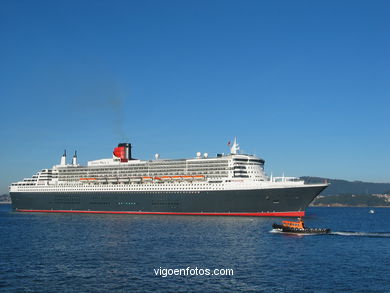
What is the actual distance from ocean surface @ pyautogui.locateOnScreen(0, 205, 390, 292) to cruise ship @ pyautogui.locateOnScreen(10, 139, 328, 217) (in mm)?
21294

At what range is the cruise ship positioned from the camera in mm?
81375

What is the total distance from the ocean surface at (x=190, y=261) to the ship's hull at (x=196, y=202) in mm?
21106

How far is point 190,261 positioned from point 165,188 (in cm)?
5269

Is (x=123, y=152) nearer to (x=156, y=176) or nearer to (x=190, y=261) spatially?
(x=156, y=176)

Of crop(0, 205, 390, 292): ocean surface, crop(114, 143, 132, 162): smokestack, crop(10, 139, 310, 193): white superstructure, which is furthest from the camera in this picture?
crop(114, 143, 132, 162): smokestack

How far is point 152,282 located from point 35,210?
8730 cm

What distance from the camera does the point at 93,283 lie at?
101 ft

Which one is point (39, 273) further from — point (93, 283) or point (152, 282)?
point (152, 282)

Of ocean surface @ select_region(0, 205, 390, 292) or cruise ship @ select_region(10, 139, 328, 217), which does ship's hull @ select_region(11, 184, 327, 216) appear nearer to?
cruise ship @ select_region(10, 139, 328, 217)

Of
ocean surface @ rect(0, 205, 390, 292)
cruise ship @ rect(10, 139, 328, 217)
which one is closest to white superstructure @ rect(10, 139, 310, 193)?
cruise ship @ rect(10, 139, 328, 217)

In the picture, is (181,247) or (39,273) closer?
(39,273)

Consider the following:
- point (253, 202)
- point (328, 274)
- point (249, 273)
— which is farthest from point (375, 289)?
point (253, 202)

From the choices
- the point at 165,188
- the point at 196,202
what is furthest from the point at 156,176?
the point at 196,202

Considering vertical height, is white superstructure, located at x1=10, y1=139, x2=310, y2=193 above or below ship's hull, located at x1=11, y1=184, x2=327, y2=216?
above
